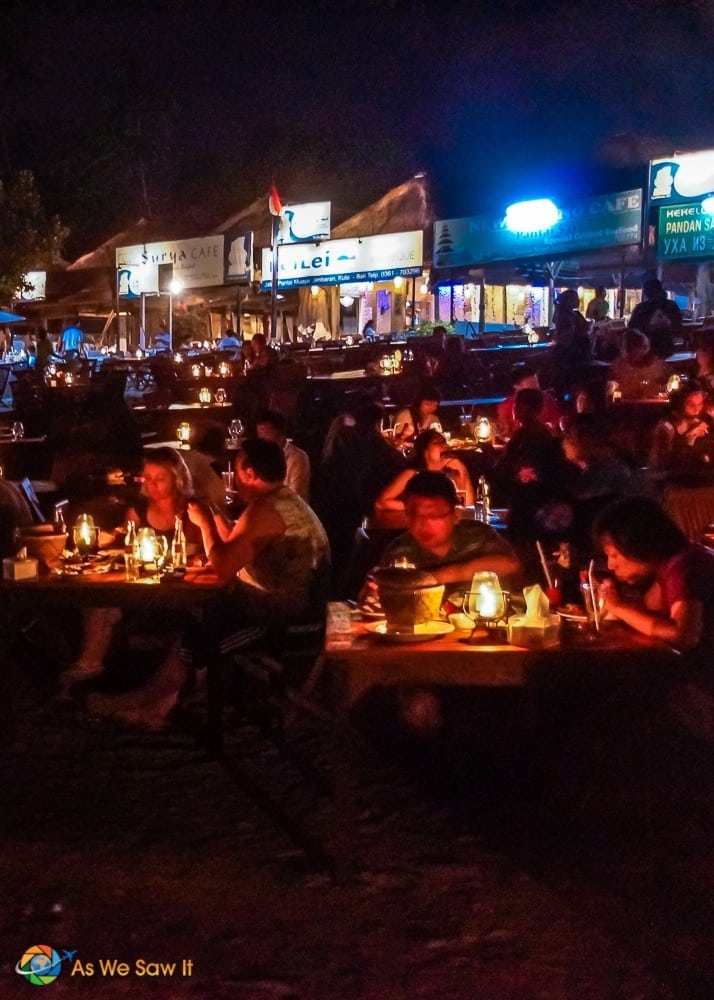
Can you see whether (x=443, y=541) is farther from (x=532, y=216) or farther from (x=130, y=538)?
(x=532, y=216)

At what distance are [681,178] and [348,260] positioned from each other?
9866 millimetres

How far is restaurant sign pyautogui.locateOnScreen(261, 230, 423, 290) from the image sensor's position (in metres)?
24.2

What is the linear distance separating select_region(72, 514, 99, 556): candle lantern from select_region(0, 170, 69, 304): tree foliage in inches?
999

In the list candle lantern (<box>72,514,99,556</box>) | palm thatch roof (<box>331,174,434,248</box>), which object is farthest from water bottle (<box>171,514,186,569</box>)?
palm thatch roof (<box>331,174,434,248</box>)

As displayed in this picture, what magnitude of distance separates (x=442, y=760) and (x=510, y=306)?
2374cm

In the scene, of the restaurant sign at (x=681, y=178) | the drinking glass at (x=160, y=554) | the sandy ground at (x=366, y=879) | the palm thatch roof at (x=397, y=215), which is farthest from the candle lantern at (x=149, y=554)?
the palm thatch roof at (x=397, y=215)

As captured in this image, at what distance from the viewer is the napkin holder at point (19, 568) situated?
5098 millimetres

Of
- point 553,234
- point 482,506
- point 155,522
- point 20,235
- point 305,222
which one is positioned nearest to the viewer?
point 155,522

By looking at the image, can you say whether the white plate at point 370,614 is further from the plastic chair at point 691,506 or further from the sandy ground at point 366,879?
the plastic chair at point 691,506

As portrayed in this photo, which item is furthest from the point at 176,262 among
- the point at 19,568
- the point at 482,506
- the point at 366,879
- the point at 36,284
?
the point at 366,879

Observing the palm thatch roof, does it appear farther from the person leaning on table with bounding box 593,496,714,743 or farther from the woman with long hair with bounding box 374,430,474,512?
the person leaning on table with bounding box 593,496,714,743

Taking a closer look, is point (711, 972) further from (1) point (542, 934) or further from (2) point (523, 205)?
(2) point (523, 205)

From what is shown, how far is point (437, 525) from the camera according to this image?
16.4 ft

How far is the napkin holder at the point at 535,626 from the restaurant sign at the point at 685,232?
1477 centimetres
